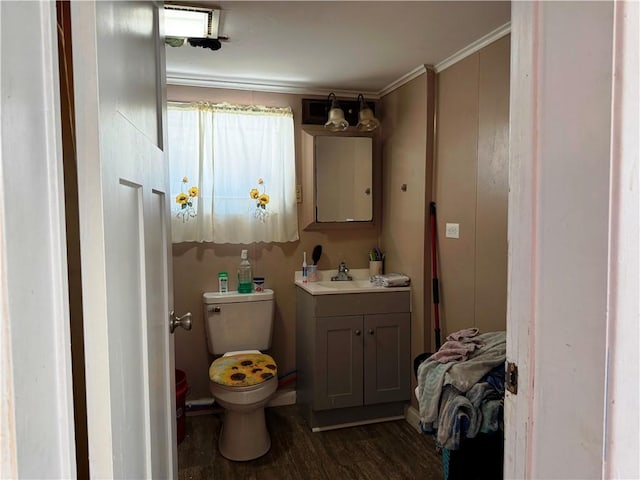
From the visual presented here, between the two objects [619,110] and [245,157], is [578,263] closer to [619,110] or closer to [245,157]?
[619,110]

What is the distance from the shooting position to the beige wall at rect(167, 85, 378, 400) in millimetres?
2711

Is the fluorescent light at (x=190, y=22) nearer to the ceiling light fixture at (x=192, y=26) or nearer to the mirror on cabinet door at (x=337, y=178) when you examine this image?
the ceiling light fixture at (x=192, y=26)

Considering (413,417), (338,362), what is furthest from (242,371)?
(413,417)

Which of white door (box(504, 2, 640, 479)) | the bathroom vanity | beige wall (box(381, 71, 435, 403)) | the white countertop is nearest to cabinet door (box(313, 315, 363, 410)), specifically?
the bathroom vanity

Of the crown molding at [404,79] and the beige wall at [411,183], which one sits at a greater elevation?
the crown molding at [404,79]

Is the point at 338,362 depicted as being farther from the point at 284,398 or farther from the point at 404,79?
the point at 404,79

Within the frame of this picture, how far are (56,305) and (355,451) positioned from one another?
226 cm

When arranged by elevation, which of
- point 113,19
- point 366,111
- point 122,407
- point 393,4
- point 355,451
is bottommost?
point 355,451

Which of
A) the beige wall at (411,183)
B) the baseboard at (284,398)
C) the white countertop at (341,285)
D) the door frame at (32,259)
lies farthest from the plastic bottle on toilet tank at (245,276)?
the door frame at (32,259)

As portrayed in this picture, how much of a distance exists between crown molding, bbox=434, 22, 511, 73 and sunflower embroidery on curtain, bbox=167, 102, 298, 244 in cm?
103

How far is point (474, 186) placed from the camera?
2.15m

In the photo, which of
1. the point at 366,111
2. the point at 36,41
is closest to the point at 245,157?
the point at 366,111

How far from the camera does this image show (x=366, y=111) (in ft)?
8.94

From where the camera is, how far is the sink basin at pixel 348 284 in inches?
104
